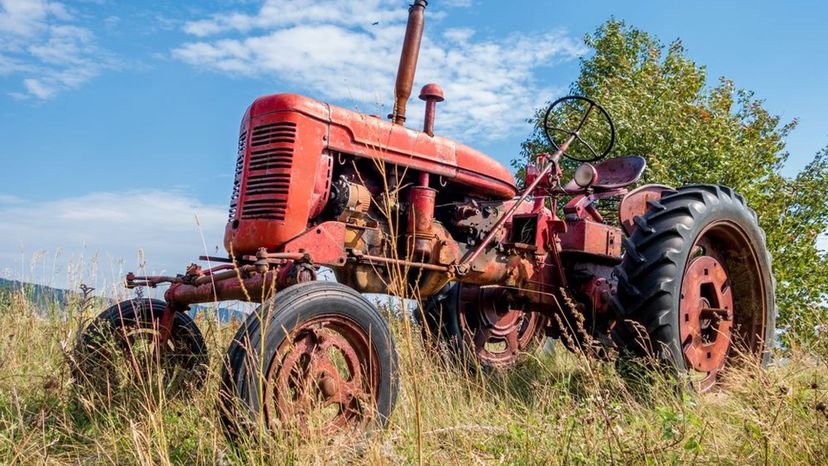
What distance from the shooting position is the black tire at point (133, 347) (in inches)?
A: 129

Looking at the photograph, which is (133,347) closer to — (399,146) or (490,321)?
(399,146)

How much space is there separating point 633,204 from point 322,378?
8.69 feet

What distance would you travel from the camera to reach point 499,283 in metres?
4.13

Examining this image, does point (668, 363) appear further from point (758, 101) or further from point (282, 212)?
point (758, 101)

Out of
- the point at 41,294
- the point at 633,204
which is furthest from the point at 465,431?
the point at 41,294

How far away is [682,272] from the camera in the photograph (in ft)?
12.4

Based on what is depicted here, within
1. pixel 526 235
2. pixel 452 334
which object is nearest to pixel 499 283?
pixel 526 235

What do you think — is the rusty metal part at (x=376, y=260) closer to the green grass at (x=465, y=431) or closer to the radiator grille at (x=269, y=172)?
the radiator grille at (x=269, y=172)

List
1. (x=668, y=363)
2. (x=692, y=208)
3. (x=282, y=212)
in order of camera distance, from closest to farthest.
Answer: (x=282, y=212) < (x=668, y=363) < (x=692, y=208)

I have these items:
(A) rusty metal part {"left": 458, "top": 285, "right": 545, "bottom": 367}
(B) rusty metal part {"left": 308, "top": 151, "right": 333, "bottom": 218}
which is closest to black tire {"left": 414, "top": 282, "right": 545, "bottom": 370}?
(A) rusty metal part {"left": 458, "top": 285, "right": 545, "bottom": 367}

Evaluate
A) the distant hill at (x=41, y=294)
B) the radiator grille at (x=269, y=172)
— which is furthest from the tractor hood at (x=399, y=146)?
the distant hill at (x=41, y=294)

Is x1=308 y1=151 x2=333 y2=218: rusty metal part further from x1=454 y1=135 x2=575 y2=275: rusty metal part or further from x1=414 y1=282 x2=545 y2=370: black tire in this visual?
x1=414 y1=282 x2=545 y2=370: black tire

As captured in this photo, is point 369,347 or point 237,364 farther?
point 369,347

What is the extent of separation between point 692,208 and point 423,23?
6.44 feet
